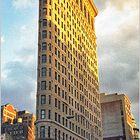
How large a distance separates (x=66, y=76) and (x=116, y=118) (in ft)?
287

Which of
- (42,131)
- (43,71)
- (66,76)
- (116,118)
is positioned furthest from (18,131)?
(42,131)

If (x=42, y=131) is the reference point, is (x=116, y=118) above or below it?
above

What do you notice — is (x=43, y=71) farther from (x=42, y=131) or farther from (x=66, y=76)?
(x=42, y=131)

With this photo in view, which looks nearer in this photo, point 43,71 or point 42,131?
point 42,131

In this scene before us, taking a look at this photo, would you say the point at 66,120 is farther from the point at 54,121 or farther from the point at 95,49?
the point at 95,49

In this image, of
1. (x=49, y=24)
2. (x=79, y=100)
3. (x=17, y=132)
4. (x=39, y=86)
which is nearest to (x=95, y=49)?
(x=79, y=100)

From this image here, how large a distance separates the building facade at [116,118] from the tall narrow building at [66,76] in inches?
2020

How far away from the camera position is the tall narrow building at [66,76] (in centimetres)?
7806

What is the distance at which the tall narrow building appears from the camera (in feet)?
256

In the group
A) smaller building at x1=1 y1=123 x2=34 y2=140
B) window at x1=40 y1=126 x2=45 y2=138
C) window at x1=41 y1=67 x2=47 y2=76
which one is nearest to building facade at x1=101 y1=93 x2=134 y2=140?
smaller building at x1=1 y1=123 x2=34 y2=140

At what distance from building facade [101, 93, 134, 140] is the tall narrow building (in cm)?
5130

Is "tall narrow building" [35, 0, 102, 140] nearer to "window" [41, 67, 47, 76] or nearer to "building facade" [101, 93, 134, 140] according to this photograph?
"window" [41, 67, 47, 76]

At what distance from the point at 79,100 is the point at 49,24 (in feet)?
85.1

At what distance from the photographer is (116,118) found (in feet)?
560
